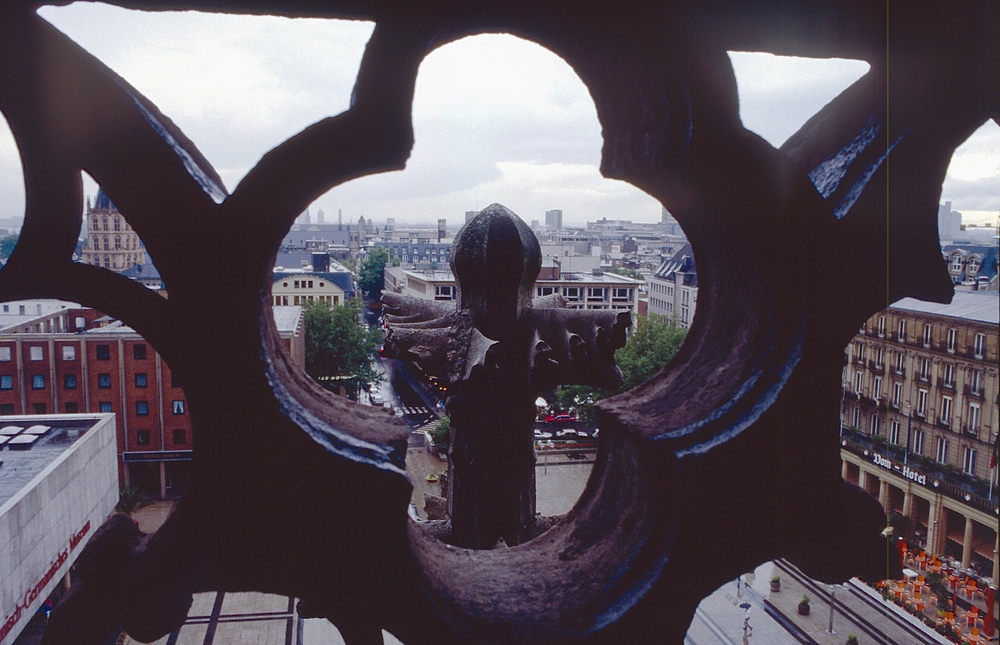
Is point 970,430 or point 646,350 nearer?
point 970,430

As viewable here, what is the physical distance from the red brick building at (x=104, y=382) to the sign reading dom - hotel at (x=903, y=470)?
19.4 metres

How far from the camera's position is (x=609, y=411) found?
2.10 meters

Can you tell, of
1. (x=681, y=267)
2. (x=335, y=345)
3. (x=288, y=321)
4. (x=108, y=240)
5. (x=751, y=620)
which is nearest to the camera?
Answer: (x=751, y=620)

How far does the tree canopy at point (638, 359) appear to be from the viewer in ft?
105

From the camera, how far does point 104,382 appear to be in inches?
886

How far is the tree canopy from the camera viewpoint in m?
32.1

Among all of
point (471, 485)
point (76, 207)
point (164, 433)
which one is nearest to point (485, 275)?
point (471, 485)

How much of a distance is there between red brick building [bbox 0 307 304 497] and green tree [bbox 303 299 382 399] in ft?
33.9

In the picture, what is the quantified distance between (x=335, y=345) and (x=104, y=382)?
12.9 m

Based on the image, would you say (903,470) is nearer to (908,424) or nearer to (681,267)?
(908,424)

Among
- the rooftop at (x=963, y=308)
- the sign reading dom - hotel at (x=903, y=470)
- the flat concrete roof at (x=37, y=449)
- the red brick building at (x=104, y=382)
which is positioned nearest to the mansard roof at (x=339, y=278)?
the red brick building at (x=104, y=382)

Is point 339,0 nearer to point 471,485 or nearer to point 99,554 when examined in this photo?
point 99,554

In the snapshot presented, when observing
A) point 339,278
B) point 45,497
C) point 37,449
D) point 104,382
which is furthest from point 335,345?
point 45,497

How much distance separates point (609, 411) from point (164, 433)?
25.0 metres
